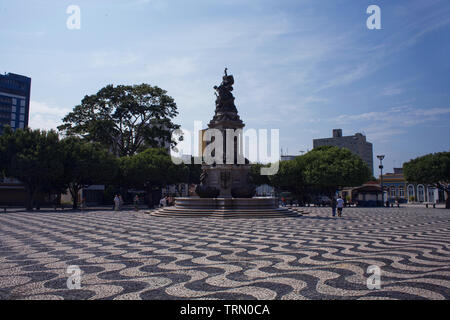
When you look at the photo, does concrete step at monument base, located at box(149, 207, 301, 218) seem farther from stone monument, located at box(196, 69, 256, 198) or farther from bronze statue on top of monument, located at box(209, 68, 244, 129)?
bronze statue on top of monument, located at box(209, 68, 244, 129)

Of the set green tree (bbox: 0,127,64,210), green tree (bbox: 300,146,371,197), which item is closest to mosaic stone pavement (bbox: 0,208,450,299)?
green tree (bbox: 0,127,64,210)

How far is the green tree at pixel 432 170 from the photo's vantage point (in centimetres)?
4038

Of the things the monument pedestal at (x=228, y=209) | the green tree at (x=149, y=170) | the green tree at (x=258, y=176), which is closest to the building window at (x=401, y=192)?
the green tree at (x=258, y=176)

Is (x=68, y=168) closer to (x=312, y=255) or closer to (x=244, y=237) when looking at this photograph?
(x=244, y=237)

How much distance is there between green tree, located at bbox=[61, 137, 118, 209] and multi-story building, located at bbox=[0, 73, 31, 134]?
83.5 meters

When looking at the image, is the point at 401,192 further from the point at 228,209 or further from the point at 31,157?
the point at 31,157

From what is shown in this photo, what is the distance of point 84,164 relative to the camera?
34.8 meters

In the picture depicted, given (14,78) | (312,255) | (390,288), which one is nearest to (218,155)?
(312,255)

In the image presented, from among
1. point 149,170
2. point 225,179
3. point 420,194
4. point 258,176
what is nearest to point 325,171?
point 258,176

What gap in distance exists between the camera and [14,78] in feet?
354

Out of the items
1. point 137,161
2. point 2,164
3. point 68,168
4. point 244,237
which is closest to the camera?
point 244,237

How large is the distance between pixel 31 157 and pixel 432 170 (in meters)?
44.3

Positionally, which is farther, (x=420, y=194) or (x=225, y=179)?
(x=420, y=194)
